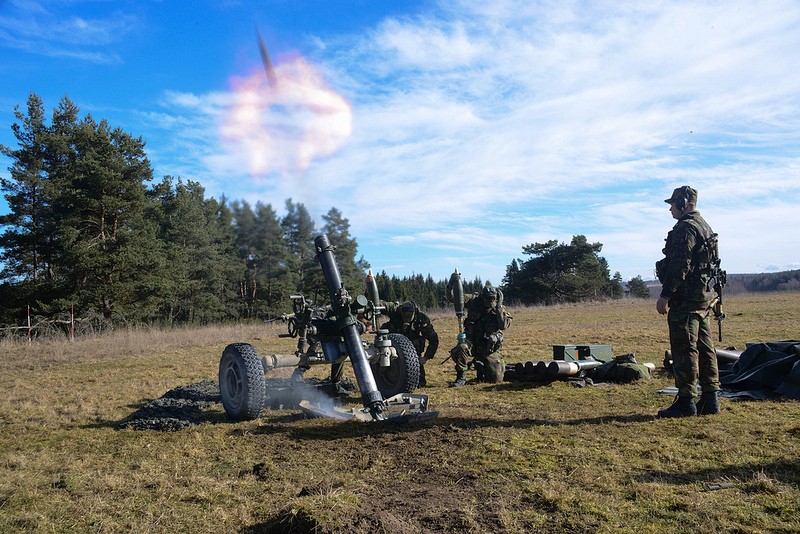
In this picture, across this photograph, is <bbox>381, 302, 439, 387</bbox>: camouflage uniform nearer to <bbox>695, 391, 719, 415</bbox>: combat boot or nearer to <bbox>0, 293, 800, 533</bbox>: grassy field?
<bbox>0, 293, 800, 533</bbox>: grassy field

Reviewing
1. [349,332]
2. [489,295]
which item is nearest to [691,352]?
[349,332]

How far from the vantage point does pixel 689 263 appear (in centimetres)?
637

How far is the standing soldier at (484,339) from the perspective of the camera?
9984 millimetres

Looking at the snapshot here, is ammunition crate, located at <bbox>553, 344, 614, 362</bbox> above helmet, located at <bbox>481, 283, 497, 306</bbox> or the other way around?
the other way around

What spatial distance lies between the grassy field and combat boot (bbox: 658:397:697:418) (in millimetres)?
195

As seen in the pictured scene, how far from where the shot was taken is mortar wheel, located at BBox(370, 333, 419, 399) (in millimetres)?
8094

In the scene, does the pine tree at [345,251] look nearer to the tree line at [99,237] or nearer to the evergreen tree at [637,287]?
the tree line at [99,237]

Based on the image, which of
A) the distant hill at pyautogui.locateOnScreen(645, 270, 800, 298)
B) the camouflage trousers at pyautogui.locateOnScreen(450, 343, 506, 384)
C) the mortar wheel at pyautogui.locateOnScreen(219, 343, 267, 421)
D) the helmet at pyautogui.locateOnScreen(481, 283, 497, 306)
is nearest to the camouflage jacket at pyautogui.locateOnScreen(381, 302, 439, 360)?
the camouflage trousers at pyautogui.locateOnScreen(450, 343, 506, 384)

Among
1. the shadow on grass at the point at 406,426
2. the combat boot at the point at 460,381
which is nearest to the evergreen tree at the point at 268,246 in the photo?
the shadow on grass at the point at 406,426

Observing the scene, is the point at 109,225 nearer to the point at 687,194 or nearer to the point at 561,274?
the point at 687,194

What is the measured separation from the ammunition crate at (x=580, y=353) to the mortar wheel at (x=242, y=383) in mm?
5372

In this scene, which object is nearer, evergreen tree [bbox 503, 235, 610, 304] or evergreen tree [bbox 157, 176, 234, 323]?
evergreen tree [bbox 157, 176, 234, 323]

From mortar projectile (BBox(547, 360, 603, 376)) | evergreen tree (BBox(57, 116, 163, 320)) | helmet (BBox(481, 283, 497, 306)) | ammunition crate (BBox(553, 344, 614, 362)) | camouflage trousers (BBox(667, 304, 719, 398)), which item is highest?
evergreen tree (BBox(57, 116, 163, 320))

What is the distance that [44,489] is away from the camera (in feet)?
14.7
